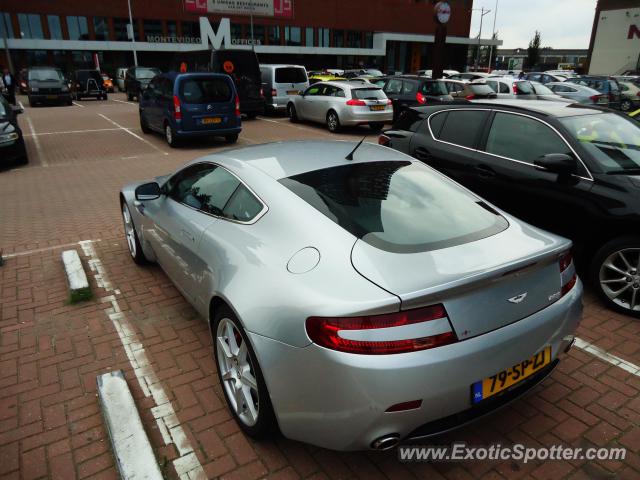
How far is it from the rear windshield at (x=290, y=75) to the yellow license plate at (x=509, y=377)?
1665cm

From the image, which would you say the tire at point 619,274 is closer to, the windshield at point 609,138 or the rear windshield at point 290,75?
the windshield at point 609,138

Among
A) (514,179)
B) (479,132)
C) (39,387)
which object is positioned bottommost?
(39,387)

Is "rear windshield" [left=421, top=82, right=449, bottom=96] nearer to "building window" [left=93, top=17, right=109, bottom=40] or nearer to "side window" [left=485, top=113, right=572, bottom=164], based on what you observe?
"side window" [left=485, top=113, right=572, bottom=164]

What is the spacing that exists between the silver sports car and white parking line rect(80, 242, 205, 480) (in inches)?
12.6

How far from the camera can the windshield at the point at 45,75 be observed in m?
22.7

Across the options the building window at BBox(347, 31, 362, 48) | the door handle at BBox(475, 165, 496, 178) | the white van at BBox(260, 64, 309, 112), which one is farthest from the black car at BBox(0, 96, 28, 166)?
the building window at BBox(347, 31, 362, 48)

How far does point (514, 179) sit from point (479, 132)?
0.78 metres

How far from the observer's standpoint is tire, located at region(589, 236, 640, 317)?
12.2ft

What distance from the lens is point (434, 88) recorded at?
579 inches

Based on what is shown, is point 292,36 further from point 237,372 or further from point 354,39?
point 237,372

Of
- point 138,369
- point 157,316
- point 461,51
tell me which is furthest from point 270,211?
point 461,51

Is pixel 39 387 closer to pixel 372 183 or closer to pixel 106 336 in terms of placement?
pixel 106 336

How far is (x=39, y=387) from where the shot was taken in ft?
10.0

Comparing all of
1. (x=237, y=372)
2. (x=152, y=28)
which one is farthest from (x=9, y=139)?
(x=152, y=28)
